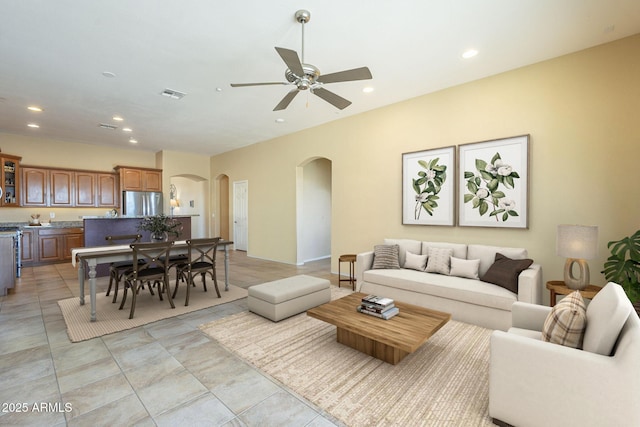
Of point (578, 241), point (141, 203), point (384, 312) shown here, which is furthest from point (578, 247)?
point (141, 203)

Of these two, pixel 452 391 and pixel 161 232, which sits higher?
pixel 161 232

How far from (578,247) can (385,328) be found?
221cm

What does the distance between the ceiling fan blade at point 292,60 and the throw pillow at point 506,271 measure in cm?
310

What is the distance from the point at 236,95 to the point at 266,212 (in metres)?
3.51

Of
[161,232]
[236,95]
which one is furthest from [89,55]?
[161,232]

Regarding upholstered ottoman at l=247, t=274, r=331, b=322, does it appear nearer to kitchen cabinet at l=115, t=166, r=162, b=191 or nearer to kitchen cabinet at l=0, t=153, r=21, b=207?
kitchen cabinet at l=115, t=166, r=162, b=191

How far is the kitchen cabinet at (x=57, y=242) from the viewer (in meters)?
6.54

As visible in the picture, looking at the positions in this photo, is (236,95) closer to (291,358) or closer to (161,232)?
(161,232)

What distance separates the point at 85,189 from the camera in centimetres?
741

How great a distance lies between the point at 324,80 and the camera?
267cm

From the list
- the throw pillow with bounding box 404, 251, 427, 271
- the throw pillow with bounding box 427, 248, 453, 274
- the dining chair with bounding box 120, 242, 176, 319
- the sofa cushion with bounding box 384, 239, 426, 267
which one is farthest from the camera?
the sofa cushion with bounding box 384, 239, 426, 267

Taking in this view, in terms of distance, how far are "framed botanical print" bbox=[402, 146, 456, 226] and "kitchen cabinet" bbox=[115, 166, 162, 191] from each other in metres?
7.20

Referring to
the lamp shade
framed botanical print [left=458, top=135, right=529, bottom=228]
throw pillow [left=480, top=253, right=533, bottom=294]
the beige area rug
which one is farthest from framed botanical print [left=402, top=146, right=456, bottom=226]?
the beige area rug

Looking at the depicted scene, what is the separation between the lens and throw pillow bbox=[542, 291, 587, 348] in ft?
5.27
